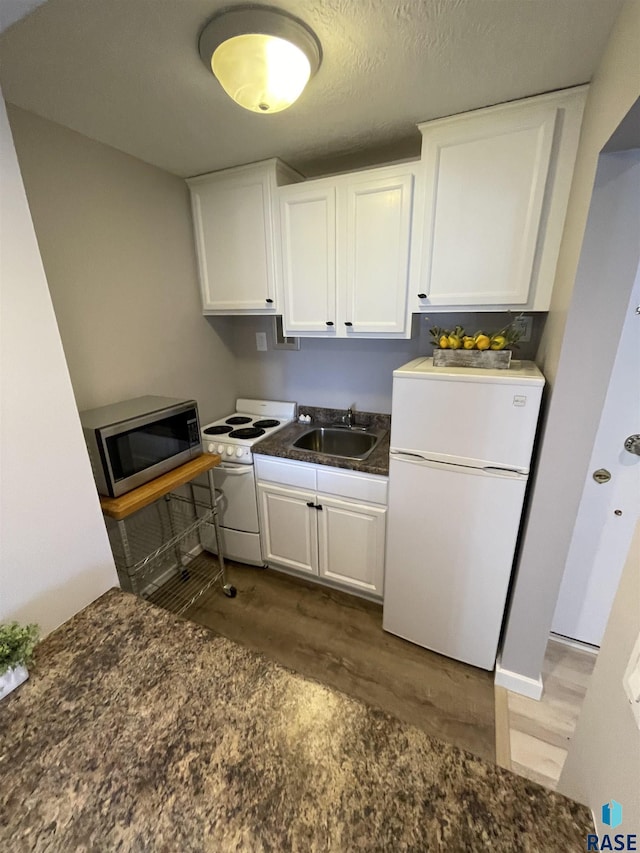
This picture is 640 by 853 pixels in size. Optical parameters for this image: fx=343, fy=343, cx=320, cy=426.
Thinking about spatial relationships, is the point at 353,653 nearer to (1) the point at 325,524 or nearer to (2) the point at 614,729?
(1) the point at 325,524

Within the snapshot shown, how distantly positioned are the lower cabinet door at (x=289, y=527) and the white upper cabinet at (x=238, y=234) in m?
1.11

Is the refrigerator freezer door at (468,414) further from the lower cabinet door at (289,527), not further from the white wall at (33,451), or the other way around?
the white wall at (33,451)

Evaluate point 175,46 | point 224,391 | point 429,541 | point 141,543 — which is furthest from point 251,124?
point 141,543

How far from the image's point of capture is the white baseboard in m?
1.55

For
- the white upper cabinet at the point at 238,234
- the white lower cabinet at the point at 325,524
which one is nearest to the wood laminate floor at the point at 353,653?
the white lower cabinet at the point at 325,524

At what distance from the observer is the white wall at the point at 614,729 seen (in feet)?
1.62

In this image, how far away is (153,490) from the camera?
1518 millimetres

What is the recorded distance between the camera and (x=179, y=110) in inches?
53.7

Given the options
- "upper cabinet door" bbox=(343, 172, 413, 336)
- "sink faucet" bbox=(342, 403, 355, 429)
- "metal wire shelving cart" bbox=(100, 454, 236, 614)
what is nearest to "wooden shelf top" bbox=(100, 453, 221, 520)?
"metal wire shelving cart" bbox=(100, 454, 236, 614)

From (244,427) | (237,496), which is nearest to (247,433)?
(244,427)

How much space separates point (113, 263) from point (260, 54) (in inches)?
45.9

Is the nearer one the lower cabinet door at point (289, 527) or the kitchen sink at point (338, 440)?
the lower cabinet door at point (289, 527)

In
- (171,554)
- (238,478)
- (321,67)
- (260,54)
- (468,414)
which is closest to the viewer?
(260,54)

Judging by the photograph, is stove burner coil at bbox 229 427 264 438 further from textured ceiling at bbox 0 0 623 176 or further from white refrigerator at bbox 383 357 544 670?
textured ceiling at bbox 0 0 623 176
